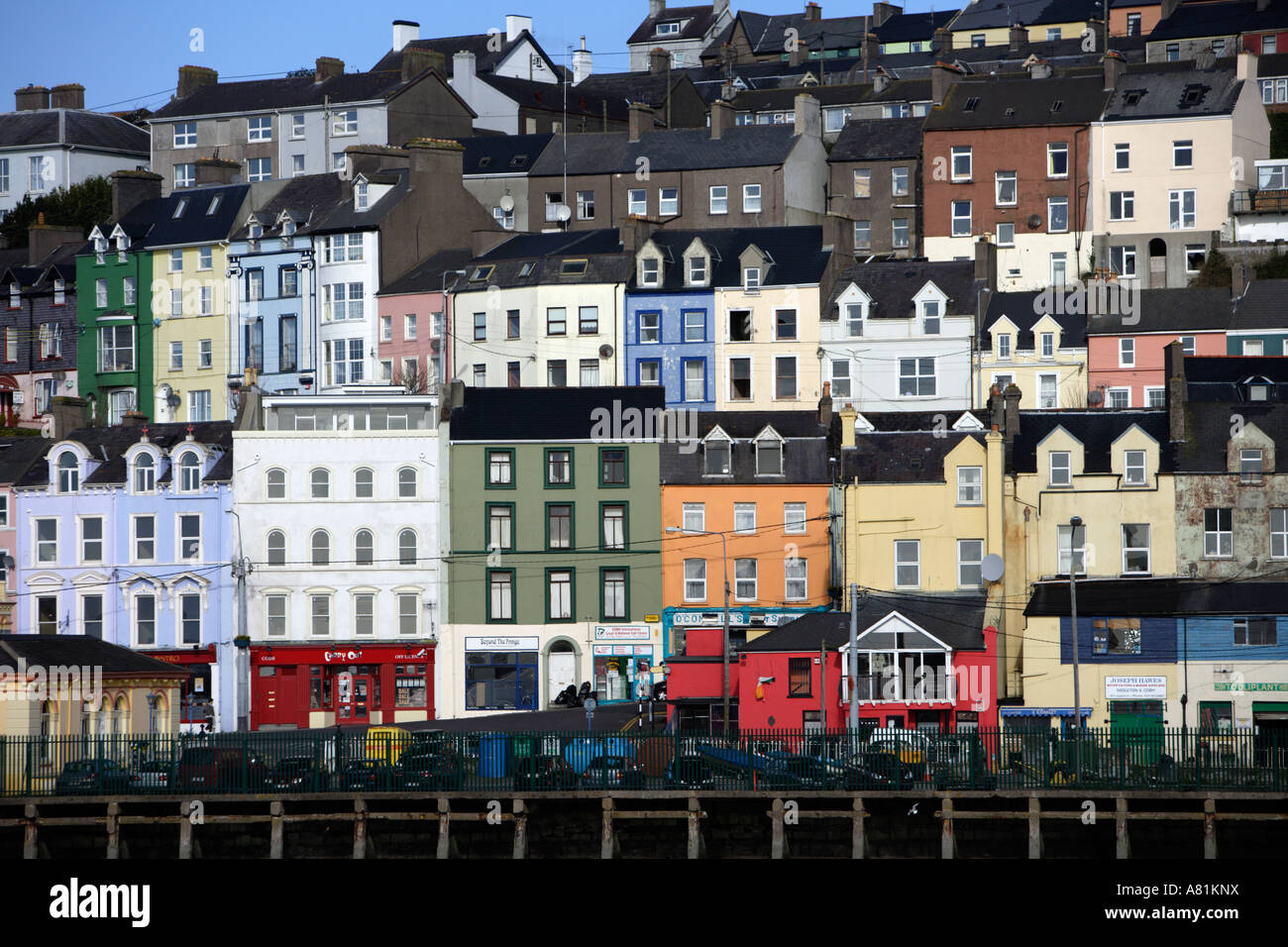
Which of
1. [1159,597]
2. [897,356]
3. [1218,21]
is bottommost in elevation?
[1159,597]

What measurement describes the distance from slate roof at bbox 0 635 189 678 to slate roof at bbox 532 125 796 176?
40.4m

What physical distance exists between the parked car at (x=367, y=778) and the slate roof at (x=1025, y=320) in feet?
128

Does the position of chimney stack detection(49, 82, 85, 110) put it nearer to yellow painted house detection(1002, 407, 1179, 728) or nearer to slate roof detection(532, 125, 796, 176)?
slate roof detection(532, 125, 796, 176)

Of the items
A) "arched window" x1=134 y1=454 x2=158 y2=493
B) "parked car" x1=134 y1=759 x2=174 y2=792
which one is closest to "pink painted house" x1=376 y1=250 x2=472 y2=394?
"arched window" x1=134 y1=454 x2=158 y2=493

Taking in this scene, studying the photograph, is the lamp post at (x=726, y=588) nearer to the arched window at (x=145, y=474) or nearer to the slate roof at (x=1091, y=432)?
the slate roof at (x=1091, y=432)

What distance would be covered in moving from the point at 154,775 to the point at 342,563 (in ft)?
78.1

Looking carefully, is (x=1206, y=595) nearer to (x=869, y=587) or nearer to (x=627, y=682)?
(x=869, y=587)

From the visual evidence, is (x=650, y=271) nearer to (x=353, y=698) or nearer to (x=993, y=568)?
(x=353, y=698)

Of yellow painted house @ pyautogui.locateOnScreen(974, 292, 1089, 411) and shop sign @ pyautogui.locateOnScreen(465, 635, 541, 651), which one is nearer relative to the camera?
shop sign @ pyautogui.locateOnScreen(465, 635, 541, 651)

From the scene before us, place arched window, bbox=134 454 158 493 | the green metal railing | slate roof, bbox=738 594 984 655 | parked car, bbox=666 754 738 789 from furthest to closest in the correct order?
arched window, bbox=134 454 158 493
slate roof, bbox=738 594 984 655
parked car, bbox=666 754 738 789
the green metal railing

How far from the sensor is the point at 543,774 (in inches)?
2061

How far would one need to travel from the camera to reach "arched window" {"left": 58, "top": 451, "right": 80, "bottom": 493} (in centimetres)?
7781

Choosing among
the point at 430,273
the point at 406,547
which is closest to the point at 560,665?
the point at 406,547
